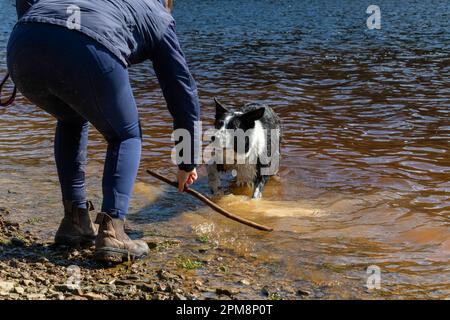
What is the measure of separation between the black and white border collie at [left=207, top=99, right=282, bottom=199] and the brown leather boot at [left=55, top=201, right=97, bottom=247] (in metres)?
2.55

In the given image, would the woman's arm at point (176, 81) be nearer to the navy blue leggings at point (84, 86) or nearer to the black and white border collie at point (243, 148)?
the navy blue leggings at point (84, 86)

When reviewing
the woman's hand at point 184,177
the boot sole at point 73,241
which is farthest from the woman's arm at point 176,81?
the boot sole at point 73,241

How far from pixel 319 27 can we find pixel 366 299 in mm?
21586

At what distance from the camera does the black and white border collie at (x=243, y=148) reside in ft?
22.4

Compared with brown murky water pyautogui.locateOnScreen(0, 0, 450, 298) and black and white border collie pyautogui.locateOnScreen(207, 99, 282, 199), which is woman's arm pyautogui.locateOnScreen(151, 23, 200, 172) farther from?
black and white border collie pyautogui.locateOnScreen(207, 99, 282, 199)

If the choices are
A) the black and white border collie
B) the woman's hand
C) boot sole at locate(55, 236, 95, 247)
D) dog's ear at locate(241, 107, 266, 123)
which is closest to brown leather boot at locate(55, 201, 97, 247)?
boot sole at locate(55, 236, 95, 247)

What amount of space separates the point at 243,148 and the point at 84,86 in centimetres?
356

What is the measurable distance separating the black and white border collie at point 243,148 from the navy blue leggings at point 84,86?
9.24 ft

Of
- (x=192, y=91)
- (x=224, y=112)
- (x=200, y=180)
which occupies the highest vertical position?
(x=192, y=91)

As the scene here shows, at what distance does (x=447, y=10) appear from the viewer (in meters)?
27.9

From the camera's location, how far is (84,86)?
3615 mm

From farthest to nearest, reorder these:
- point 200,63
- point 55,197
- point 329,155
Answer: point 200,63, point 329,155, point 55,197
